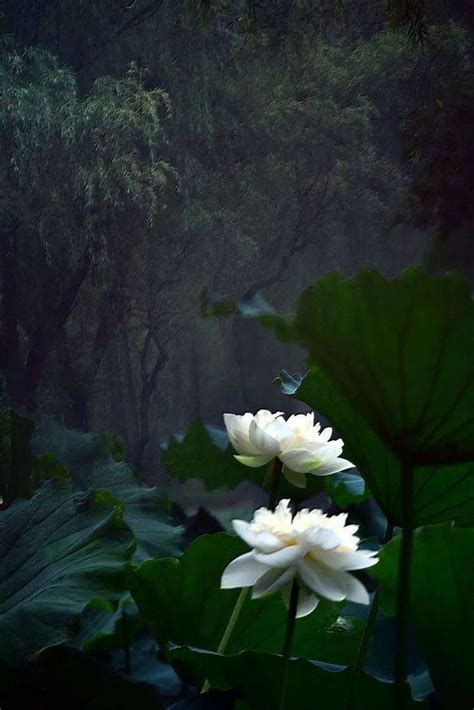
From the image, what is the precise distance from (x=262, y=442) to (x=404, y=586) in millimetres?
111

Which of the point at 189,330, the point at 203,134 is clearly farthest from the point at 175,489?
the point at 203,134

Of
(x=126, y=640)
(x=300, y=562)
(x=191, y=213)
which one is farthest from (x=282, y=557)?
(x=191, y=213)

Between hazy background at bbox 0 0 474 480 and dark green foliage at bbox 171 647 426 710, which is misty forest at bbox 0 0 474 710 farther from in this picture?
dark green foliage at bbox 171 647 426 710

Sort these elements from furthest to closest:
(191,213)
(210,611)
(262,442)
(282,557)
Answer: (191,213) → (210,611) → (262,442) → (282,557)

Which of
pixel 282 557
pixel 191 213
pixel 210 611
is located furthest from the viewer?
pixel 191 213

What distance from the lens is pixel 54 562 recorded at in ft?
2.02

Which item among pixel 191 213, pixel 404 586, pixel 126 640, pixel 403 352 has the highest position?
pixel 191 213

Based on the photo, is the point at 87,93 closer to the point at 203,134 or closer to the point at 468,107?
the point at 203,134

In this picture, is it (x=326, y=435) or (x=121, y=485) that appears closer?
(x=326, y=435)

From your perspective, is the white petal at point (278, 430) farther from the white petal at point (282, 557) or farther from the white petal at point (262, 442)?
the white petal at point (282, 557)

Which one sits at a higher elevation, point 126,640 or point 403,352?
point 403,352

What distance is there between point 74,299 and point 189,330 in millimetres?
196

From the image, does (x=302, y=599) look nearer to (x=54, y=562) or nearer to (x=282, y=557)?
(x=282, y=557)

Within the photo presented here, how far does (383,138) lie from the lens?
5.22ft
